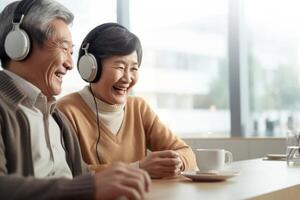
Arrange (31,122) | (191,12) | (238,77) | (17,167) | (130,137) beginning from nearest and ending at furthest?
(17,167)
(31,122)
(130,137)
(238,77)
(191,12)

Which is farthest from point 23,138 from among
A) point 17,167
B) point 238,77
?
point 238,77

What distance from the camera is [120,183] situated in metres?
0.78

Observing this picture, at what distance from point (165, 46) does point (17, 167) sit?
278cm

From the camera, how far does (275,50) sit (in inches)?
133

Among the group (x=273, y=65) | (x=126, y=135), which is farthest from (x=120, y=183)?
(x=273, y=65)

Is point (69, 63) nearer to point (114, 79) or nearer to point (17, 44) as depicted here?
point (17, 44)

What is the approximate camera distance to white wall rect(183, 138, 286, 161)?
2.99 m

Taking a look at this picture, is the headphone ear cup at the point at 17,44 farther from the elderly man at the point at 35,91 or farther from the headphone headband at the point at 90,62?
the headphone headband at the point at 90,62

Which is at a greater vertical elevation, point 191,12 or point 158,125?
point 191,12

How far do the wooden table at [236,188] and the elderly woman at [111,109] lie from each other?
1.15 feet

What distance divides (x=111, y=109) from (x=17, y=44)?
660 millimetres

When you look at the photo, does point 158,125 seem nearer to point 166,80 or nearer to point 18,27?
point 18,27

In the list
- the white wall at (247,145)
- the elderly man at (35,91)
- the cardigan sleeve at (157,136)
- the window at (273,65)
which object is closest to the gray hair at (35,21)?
the elderly man at (35,91)

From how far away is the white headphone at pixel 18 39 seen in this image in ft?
3.86
